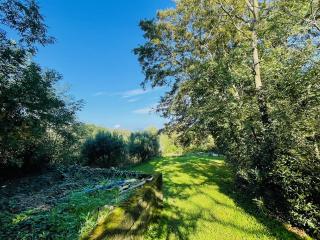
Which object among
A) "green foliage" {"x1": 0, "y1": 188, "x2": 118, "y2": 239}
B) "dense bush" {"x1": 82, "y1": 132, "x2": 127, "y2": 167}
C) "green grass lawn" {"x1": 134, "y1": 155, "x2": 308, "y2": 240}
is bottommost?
"green grass lawn" {"x1": 134, "y1": 155, "x2": 308, "y2": 240}

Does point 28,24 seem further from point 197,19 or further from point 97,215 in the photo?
point 197,19

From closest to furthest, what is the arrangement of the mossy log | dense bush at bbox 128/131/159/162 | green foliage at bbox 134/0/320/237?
the mossy log < green foliage at bbox 134/0/320/237 < dense bush at bbox 128/131/159/162

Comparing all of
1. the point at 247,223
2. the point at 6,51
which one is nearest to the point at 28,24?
the point at 6,51

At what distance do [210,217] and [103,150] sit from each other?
10.6 meters

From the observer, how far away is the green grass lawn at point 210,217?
16.4 feet

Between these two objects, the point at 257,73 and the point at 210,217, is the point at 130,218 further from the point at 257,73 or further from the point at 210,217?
the point at 257,73

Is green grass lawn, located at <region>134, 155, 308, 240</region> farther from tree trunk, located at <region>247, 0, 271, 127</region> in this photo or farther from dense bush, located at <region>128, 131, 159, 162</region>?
dense bush, located at <region>128, 131, 159, 162</region>

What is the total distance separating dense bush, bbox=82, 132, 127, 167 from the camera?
14.9m

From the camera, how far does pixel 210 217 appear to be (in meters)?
5.92

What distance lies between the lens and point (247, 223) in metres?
5.54

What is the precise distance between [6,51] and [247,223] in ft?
26.7

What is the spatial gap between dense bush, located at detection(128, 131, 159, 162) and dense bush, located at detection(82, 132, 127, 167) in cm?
194

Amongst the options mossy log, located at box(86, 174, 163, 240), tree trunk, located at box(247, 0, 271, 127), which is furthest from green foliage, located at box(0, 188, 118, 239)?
tree trunk, located at box(247, 0, 271, 127)

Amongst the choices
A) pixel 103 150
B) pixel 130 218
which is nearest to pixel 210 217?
pixel 130 218
